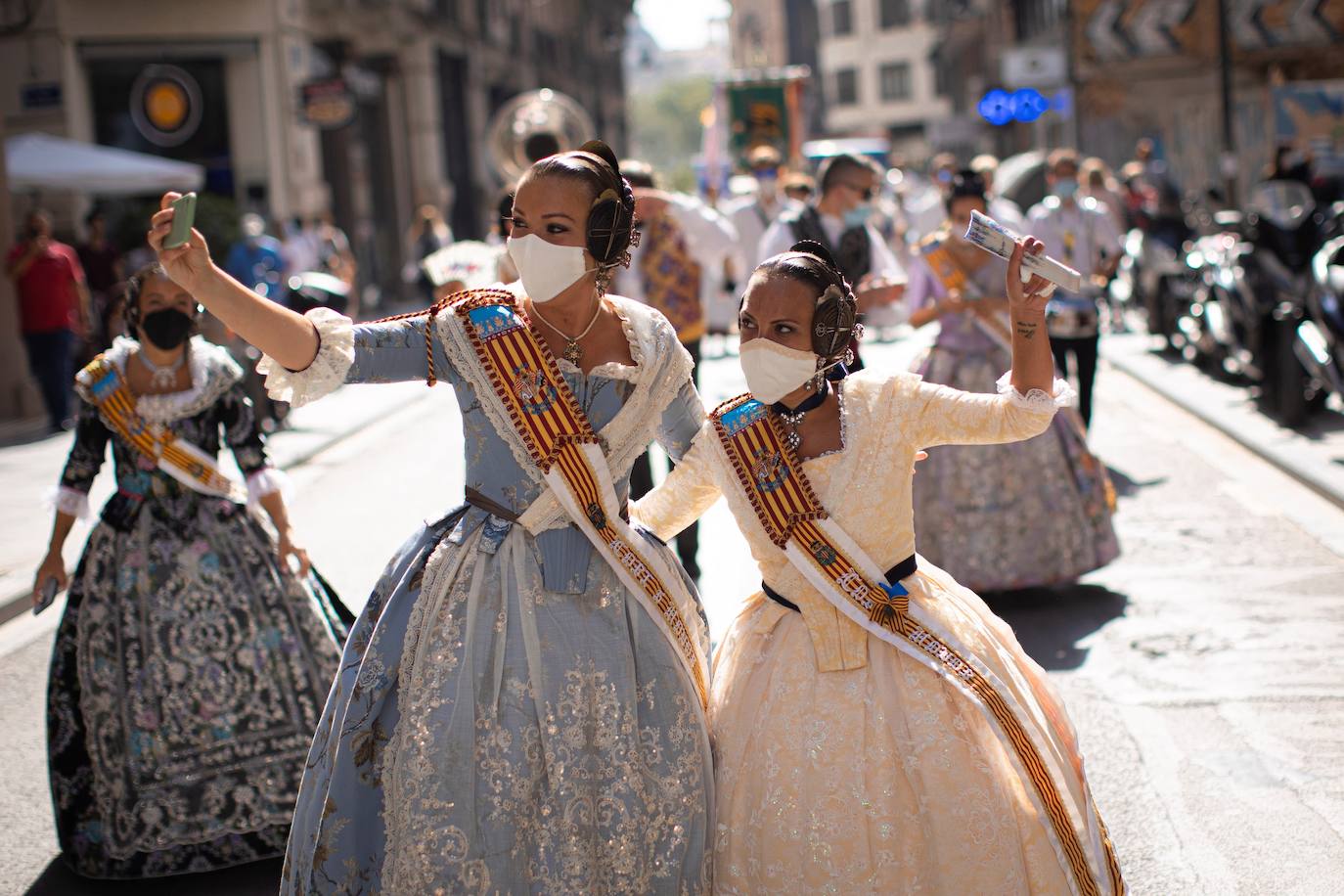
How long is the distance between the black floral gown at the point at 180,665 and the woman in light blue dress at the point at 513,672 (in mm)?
1303

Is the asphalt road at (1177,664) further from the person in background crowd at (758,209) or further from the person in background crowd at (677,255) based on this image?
the person in background crowd at (758,209)

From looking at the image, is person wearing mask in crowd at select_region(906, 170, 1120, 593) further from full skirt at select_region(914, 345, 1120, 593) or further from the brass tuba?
the brass tuba

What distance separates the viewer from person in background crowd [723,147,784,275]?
17.0m

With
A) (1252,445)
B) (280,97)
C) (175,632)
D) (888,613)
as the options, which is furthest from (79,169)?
(888,613)

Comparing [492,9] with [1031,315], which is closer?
[1031,315]

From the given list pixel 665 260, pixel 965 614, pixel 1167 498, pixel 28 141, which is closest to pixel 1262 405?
pixel 1167 498

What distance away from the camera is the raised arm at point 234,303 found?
10.5 ft

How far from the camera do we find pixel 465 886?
135 inches

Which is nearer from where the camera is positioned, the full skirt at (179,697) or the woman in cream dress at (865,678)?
the woman in cream dress at (865,678)

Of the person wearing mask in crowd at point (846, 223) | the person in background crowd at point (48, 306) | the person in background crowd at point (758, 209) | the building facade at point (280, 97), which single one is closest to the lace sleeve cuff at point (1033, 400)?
the person wearing mask in crowd at point (846, 223)

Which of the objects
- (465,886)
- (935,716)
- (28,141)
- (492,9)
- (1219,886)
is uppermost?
(492,9)

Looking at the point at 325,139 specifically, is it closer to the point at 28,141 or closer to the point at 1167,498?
the point at 28,141

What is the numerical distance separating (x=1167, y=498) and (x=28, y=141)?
600 inches

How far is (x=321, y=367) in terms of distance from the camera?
3391mm
